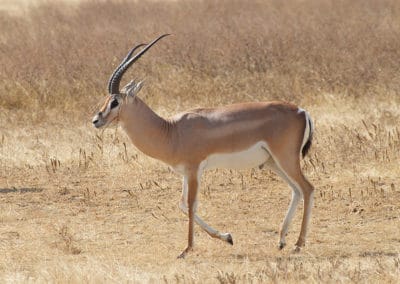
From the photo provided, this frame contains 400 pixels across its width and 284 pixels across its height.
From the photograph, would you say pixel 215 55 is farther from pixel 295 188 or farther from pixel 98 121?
pixel 98 121

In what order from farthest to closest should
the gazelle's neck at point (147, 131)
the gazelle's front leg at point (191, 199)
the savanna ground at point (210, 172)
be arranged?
the gazelle's neck at point (147, 131) < the gazelle's front leg at point (191, 199) < the savanna ground at point (210, 172)

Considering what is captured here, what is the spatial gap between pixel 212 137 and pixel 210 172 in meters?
2.59

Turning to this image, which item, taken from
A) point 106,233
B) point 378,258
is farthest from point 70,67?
point 378,258

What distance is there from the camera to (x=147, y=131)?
827cm

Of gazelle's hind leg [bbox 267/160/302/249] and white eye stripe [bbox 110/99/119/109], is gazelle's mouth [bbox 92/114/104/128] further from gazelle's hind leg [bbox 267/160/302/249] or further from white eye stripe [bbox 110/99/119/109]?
gazelle's hind leg [bbox 267/160/302/249]

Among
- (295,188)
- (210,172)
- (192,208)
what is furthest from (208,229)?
(210,172)

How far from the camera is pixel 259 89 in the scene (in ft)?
47.6

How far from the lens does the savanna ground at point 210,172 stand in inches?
310

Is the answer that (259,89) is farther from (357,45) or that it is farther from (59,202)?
(59,202)

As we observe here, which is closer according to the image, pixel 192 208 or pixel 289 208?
pixel 192 208

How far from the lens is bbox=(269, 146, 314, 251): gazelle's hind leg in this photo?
27.0 feet

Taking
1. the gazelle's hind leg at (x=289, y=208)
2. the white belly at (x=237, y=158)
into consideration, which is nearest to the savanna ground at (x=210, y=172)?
the gazelle's hind leg at (x=289, y=208)

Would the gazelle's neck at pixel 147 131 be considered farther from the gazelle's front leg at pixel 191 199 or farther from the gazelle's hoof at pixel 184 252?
the gazelle's hoof at pixel 184 252

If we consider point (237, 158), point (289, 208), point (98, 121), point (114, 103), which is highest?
point (114, 103)
